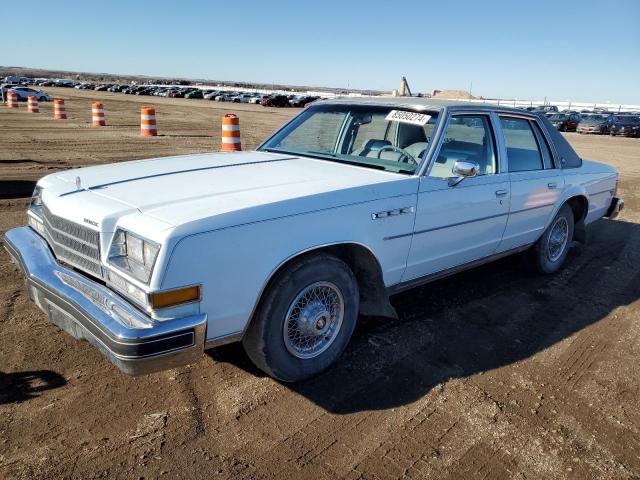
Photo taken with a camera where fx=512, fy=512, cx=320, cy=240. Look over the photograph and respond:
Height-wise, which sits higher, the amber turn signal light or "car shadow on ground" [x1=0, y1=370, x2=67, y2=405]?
the amber turn signal light

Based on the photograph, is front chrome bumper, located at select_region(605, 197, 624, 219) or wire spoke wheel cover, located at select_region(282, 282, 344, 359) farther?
front chrome bumper, located at select_region(605, 197, 624, 219)

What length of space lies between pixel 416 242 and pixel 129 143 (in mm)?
12093

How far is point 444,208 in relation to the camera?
365 centimetres

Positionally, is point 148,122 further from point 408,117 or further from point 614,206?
point 408,117

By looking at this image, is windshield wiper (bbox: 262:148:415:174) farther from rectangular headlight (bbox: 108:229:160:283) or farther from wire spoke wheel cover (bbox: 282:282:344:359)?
rectangular headlight (bbox: 108:229:160:283)

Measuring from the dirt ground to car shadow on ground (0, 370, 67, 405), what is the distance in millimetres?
10

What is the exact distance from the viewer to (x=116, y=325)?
2.44 meters

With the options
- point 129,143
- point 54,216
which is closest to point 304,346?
point 54,216

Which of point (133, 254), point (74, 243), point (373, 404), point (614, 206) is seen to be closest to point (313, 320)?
point (373, 404)

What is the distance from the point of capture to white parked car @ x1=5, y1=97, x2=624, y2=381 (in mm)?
2488

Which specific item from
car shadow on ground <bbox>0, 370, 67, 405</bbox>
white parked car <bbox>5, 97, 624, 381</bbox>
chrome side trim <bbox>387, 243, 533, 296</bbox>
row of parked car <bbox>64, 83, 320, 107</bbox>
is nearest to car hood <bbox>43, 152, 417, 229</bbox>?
white parked car <bbox>5, 97, 624, 381</bbox>

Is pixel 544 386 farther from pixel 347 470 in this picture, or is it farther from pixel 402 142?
pixel 402 142

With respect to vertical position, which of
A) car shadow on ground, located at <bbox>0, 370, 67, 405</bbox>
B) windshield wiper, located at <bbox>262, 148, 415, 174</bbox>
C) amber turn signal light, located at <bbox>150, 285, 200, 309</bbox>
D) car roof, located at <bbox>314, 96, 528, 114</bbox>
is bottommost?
car shadow on ground, located at <bbox>0, 370, 67, 405</bbox>

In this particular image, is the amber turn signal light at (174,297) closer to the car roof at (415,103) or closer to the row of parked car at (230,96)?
the car roof at (415,103)
